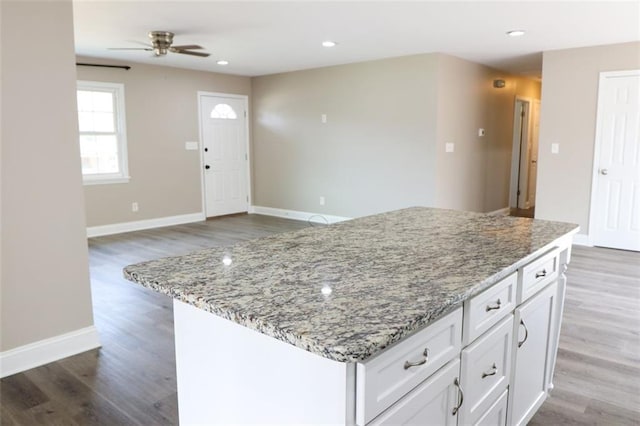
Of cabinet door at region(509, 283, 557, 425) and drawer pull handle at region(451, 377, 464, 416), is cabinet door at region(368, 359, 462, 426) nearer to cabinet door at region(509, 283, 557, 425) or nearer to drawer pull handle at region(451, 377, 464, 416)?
drawer pull handle at region(451, 377, 464, 416)

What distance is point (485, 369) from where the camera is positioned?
154cm

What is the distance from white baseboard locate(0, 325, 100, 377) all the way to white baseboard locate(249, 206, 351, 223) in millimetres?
4543

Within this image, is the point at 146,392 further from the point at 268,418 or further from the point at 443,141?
the point at 443,141

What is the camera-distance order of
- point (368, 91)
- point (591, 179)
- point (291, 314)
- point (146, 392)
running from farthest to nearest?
point (368, 91)
point (591, 179)
point (146, 392)
point (291, 314)

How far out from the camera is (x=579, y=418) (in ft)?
7.16

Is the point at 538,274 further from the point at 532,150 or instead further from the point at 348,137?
the point at 532,150

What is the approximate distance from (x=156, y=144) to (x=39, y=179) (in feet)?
14.8

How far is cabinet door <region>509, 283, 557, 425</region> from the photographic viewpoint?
1769 mm

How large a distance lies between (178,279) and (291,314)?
17.8 inches

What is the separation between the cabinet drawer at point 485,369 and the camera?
1420 millimetres

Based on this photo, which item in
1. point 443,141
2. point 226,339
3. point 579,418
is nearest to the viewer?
point 226,339

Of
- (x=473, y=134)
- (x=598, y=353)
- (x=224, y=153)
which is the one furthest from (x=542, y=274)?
(x=224, y=153)

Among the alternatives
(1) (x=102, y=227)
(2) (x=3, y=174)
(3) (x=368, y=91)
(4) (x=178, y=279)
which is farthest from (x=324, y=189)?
(4) (x=178, y=279)

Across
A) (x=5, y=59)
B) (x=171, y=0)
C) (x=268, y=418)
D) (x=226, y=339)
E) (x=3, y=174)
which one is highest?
(x=171, y=0)
